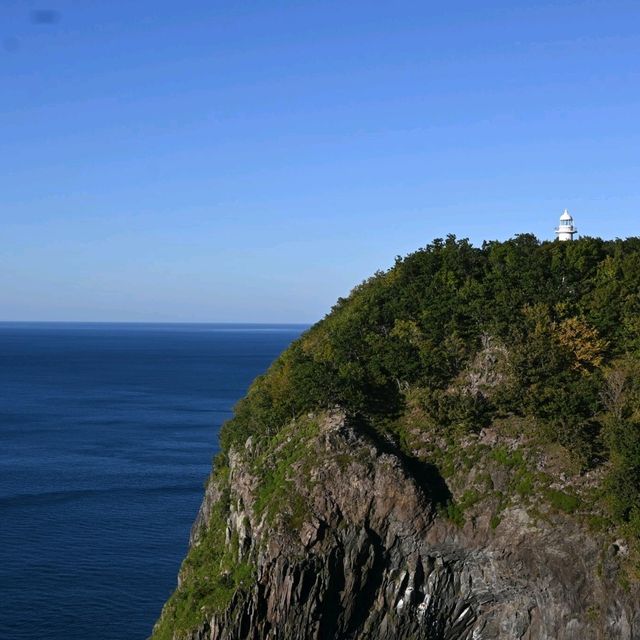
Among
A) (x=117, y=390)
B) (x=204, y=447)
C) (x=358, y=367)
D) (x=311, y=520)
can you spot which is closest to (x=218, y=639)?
(x=311, y=520)

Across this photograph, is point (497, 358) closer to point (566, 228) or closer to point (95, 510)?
point (566, 228)

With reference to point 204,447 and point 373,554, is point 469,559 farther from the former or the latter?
point 204,447

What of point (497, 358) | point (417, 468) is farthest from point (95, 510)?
point (497, 358)

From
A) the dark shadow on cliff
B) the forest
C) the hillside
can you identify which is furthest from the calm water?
the dark shadow on cliff

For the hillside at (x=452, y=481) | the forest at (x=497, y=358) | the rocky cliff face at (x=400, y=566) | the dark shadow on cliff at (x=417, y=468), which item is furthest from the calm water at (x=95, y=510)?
the dark shadow on cliff at (x=417, y=468)

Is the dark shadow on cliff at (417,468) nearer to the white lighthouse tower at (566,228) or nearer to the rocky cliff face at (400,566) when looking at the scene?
the rocky cliff face at (400,566)

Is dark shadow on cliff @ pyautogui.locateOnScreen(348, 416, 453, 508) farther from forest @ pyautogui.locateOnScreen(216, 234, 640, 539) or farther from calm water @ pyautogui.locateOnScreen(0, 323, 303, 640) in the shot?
calm water @ pyautogui.locateOnScreen(0, 323, 303, 640)
